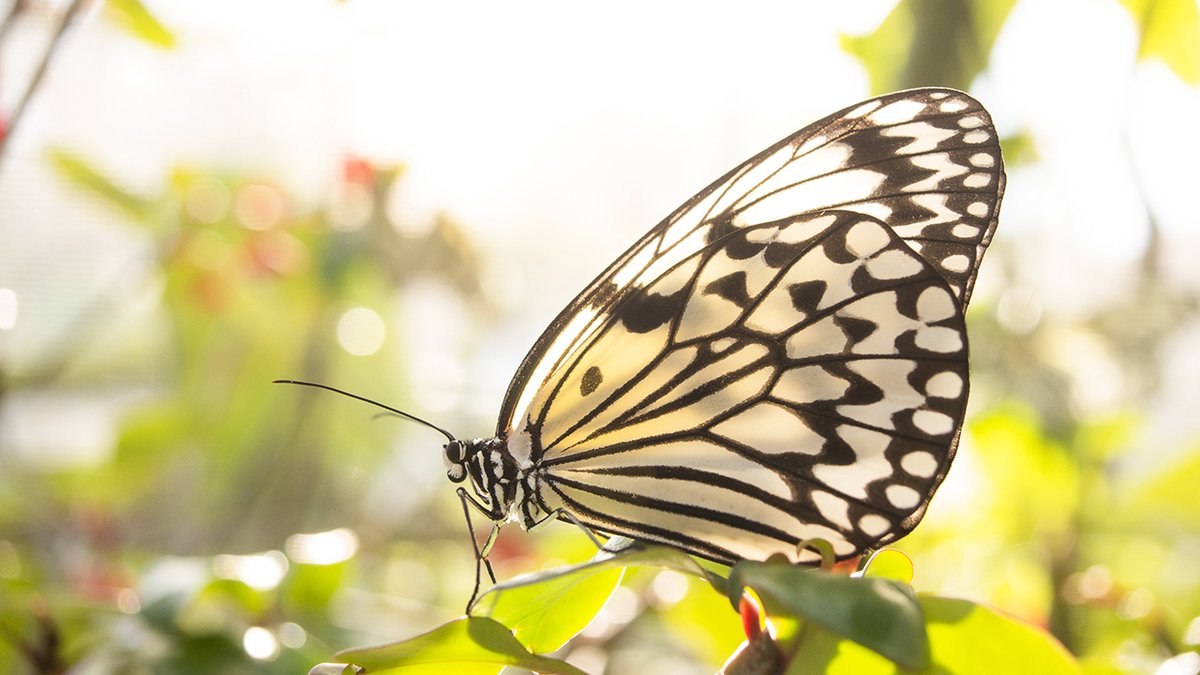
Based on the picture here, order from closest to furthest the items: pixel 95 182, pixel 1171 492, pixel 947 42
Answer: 1. pixel 947 42
2. pixel 1171 492
3. pixel 95 182

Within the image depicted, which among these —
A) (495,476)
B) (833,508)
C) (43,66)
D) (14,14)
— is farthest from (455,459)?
(14,14)

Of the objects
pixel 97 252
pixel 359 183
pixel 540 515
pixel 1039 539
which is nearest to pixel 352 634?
pixel 540 515

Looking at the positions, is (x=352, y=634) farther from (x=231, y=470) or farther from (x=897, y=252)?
(x=231, y=470)

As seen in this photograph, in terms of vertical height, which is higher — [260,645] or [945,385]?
[945,385]

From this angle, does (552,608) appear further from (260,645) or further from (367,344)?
(367,344)

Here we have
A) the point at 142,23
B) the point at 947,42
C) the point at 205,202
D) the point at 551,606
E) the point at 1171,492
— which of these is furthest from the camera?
the point at 205,202

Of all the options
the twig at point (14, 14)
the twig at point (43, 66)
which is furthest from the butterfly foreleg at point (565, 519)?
the twig at point (14, 14)

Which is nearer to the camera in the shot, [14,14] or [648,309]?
[648,309]

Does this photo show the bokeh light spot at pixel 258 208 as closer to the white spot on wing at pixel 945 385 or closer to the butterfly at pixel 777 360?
the butterfly at pixel 777 360
